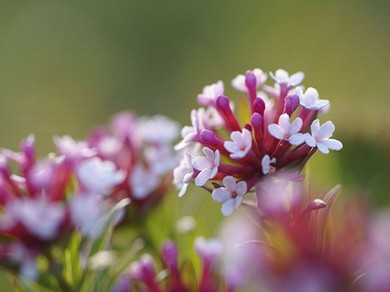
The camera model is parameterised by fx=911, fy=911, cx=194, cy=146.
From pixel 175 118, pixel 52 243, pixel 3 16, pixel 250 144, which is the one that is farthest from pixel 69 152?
pixel 3 16

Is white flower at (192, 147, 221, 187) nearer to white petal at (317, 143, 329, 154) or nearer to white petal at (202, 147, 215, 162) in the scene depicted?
white petal at (202, 147, 215, 162)

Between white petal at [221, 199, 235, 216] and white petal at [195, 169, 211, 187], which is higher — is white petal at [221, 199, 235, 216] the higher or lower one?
the lower one


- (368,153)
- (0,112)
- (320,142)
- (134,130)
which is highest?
(320,142)

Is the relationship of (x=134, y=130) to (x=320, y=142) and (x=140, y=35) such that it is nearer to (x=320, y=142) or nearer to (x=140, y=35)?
(x=320, y=142)

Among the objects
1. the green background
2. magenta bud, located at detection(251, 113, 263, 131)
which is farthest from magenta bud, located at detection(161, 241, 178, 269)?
the green background

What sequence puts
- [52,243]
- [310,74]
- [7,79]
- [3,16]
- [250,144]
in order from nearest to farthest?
[250,144] → [52,243] → [310,74] → [7,79] → [3,16]

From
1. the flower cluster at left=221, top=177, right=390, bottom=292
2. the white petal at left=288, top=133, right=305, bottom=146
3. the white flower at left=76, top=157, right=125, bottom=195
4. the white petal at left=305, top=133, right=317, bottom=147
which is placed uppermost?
the white petal at left=288, top=133, right=305, bottom=146
